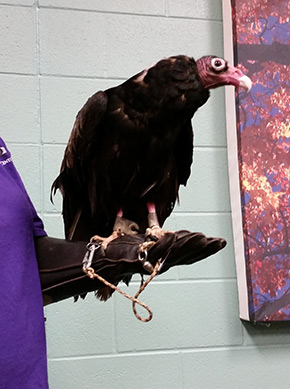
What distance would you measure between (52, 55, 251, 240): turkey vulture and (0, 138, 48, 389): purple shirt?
0.20 meters

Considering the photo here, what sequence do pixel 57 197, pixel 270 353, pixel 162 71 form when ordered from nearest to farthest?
pixel 162 71, pixel 57 197, pixel 270 353

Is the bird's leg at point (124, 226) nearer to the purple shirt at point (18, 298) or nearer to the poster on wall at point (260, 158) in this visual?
the purple shirt at point (18, 298)

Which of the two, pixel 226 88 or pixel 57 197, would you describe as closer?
pixel 57 197

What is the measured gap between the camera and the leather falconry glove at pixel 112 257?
36.7 inches

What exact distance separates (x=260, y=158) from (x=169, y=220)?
1.06 feet

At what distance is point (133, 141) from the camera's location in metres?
1.17

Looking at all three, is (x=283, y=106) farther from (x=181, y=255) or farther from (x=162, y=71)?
(x=181, y=255)

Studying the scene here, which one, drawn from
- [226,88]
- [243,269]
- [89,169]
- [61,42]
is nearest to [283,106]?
[226,88]

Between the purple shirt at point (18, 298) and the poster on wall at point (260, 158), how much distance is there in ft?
2.71

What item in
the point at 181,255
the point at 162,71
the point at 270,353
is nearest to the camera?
the point at 181,255

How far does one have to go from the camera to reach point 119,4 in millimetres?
1722

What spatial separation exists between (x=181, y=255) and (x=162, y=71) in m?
0.40

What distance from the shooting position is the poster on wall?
1684 mm

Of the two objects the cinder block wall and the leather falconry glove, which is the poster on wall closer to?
the cinder block wall
